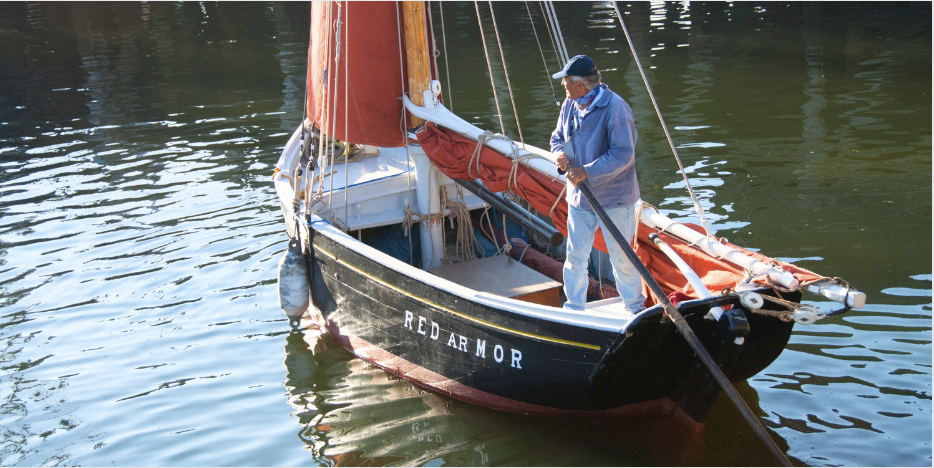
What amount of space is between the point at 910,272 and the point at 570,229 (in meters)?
3.84

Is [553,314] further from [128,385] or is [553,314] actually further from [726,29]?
[726,29]

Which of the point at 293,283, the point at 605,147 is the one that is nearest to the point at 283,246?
the point at 293,283

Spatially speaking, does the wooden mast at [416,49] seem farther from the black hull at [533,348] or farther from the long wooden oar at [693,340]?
the long wooden oar at [693,340]

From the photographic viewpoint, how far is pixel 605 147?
14.7 ft

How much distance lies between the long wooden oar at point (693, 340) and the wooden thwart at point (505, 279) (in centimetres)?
143

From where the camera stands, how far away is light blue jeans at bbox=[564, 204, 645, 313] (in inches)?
185

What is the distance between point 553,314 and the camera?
441 centimetres

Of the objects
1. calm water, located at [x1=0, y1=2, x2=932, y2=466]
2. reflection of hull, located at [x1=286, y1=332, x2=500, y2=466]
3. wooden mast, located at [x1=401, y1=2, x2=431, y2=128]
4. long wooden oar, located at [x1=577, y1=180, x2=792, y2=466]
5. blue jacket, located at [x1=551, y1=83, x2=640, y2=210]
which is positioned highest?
wooden mast, located at [x1=401, y1=2, x2=431, y2=128]

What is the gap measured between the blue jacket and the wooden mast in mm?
1750

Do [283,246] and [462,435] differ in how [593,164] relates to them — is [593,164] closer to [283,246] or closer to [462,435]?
[462,435]

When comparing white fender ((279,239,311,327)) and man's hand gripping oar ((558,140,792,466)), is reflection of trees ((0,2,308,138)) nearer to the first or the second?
white fender ((279,239,311,327))

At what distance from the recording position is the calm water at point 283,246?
4.99 metres

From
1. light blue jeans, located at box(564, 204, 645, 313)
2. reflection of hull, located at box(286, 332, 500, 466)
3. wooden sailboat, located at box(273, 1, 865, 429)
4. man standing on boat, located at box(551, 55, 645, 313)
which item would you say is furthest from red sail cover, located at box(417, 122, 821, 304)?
reflection of hull, located at box(286, 332, 500, 466)

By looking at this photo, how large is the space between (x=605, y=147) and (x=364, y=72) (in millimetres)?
2559
